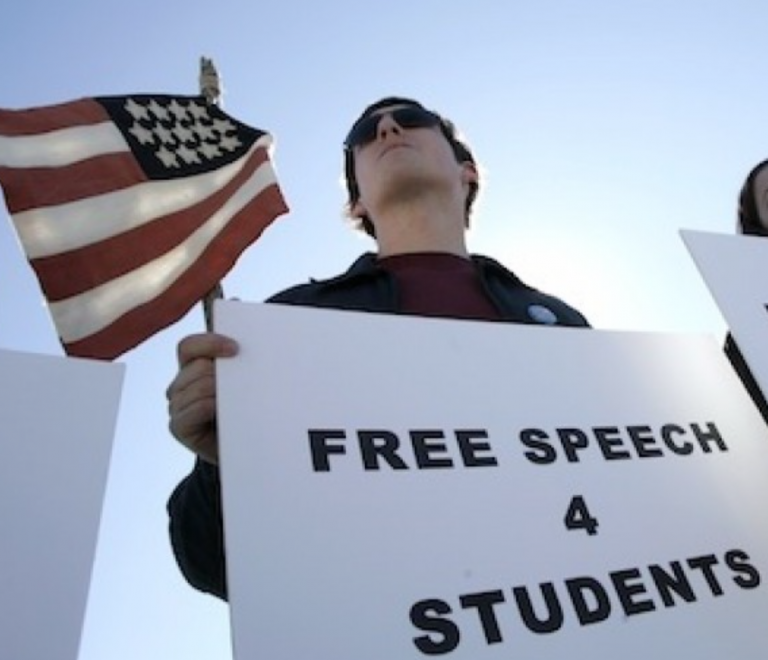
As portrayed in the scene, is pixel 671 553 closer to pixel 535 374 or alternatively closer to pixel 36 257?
pixel 535 374

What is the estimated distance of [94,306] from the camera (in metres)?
2.27

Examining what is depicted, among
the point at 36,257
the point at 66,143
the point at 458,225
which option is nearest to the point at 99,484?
the point at 458,225

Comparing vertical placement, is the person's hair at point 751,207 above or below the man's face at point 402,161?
below

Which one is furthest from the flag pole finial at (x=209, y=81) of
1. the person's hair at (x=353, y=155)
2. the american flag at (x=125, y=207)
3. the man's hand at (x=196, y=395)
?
the man's hand at (x=196, y=395)

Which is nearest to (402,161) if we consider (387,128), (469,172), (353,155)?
(387,128)

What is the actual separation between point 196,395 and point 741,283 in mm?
918

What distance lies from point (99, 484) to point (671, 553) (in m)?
0.75

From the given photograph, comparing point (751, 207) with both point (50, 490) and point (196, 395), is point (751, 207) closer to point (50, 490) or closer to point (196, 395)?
point (196, 395)

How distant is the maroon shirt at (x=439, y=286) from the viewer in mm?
1598

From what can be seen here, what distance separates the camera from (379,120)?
7.81ft

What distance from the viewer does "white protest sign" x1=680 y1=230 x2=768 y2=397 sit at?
103cm

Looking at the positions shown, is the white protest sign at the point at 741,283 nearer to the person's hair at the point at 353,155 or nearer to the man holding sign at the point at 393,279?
the man holding sign at the point at 393,279

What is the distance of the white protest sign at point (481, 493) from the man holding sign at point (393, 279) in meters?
0.16

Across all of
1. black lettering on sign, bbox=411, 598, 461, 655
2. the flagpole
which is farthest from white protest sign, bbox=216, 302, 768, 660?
the flagpole
